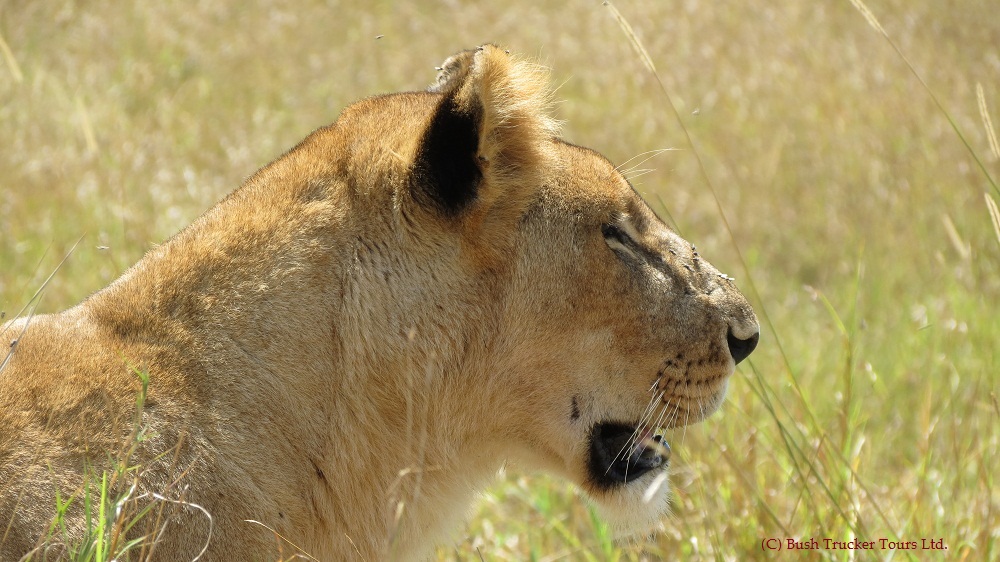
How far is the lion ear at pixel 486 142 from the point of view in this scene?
2.68 m

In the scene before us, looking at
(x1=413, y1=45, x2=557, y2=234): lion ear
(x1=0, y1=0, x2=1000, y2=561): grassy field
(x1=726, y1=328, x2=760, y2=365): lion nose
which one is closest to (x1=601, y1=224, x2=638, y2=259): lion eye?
(x1=413, y1=45, x2=557, y2=234): lion ear

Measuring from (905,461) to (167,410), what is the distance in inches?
147

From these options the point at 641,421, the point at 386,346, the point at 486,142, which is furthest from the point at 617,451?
the point at 486,142

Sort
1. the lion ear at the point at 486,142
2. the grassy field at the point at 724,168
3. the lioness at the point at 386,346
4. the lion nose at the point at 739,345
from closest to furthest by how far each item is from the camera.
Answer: the lioness at the point at 386,346
the lion ear at the point at 486,142
the lion nose at the point at 739,345
the grassy field at the point at 724,168

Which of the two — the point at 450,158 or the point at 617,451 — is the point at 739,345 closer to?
the point at 617,451

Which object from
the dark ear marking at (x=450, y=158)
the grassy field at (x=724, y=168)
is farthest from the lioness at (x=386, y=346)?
the grassy field at (x=724, y=168)

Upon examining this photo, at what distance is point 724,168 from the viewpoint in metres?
9.45

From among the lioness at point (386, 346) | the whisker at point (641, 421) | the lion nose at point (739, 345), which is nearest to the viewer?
the lioness at point (386, 346)

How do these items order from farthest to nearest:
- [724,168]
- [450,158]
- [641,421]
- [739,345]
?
[724,168], [739,345], [641,421], [450,158]

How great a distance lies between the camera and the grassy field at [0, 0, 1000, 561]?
181 inches

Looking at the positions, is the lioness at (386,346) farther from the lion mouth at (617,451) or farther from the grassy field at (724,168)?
the grassy field at (724,168)

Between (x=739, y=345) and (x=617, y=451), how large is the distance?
47 cm

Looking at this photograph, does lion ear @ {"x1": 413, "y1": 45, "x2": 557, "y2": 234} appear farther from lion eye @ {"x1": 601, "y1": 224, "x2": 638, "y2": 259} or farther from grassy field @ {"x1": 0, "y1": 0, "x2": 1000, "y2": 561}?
grassy field @ {"x1": 0, "y1": 0, "x2": 1000, "y2": 561}

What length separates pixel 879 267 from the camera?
809 cm
